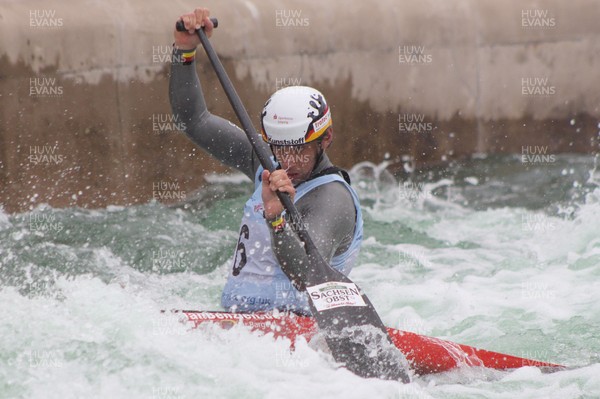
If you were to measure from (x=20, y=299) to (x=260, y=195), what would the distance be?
1367mm

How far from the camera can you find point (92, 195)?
8.47 metres

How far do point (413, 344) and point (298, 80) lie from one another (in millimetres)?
4498

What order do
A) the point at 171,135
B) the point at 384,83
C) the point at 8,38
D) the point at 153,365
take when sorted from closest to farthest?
the point at 153,365, the point at 8,38, the point at 171,135, the point at 384,83

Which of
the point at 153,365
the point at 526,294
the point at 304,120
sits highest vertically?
the point at 304,120

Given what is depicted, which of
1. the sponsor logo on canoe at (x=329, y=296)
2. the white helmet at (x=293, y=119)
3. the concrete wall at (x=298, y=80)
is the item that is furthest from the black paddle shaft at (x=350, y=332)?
the concrete wall at (x=298, y=80)

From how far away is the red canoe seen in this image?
5.09m

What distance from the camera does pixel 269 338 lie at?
5066 millimetres

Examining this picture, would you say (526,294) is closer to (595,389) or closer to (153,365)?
(595,389)

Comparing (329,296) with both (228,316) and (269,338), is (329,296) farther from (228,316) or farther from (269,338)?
(228,316)

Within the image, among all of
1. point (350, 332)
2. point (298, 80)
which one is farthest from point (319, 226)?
point (298, 80)

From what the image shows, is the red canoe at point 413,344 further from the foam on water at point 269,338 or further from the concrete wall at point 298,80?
the concrete wall at point 298,80

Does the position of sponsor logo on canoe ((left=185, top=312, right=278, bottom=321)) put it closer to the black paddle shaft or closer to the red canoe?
the red canoe

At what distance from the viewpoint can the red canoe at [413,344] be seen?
16.7ft

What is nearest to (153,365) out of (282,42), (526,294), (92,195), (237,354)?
(237,354)
